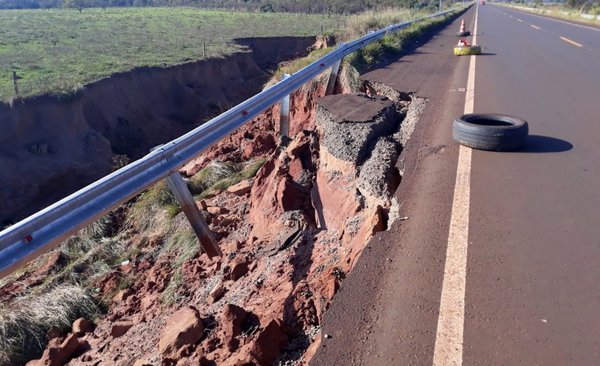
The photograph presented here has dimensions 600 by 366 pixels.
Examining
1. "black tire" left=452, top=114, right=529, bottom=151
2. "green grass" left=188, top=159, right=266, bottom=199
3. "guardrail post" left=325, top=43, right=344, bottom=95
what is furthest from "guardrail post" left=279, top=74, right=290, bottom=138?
"black tire" left=452, top=114, right=529, bottom=151

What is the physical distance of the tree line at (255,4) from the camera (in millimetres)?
68875

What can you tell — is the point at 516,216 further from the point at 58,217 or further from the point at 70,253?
the point at 70,253

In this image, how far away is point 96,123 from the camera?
17047mm

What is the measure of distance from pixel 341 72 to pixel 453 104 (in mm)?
2758

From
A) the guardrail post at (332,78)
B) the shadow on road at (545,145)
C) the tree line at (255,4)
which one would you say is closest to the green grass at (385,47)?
the guardrail post at (332,78)

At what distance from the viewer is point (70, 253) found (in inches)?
328

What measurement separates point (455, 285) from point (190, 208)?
2.83 metres

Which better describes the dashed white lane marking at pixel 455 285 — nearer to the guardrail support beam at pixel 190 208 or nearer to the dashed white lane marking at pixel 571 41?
the guardrail support beam at pixel 190 208

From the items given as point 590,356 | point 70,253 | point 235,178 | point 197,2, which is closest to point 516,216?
point 590,356

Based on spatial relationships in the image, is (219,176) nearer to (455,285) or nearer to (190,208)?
(190,208)

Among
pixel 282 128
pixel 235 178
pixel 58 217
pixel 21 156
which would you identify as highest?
pixel 58 217

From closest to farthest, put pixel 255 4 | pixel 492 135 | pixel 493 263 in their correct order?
pixel 493 263 → pixel 492 135 → pixel 255 4

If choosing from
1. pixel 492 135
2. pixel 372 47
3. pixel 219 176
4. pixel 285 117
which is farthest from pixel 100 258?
pixel 372 47

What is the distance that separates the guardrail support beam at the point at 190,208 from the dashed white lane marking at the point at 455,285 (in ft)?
8.13
